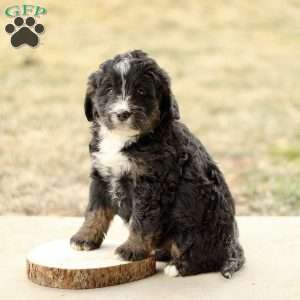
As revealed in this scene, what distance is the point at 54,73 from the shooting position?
1611 cm

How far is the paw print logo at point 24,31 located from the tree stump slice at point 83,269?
270 cm

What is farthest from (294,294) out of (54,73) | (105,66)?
(54,73)

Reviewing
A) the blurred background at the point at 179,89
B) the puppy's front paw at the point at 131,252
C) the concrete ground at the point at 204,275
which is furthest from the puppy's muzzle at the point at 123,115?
the blurred background at the point at 179,89

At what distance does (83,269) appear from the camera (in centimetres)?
534

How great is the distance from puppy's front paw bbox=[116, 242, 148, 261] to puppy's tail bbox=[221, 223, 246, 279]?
2.24 ft

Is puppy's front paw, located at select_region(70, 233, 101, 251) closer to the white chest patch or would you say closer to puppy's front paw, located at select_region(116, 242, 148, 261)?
puppy's front paw, located at select_region(116, 242, 148, 261)

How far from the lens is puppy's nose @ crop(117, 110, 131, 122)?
5059 millimetres

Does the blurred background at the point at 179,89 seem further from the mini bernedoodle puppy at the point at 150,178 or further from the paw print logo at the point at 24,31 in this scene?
the mini bernedoodle puppy at the point at 150,178

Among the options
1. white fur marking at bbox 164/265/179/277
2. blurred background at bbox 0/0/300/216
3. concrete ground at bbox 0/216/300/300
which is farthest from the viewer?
blurred background at bbox 0/0/300/216

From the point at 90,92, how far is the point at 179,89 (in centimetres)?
1036

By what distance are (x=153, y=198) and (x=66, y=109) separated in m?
9.54

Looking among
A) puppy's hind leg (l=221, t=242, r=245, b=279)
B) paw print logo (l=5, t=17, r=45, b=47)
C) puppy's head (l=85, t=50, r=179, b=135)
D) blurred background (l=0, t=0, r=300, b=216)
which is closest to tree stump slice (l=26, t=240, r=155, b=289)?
puppy's hind leg (l=221, t=242, r=245, b=279)

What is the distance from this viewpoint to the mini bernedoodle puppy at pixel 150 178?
521 centimetres

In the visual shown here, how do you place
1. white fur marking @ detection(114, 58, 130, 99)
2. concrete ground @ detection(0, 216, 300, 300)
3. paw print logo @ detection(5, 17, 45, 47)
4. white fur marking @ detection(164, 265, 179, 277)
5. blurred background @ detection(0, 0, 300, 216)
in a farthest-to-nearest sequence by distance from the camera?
blurred background @ detection(0, 0, 300, 216)
paw print logo @ detection(5, 17, 45, 47)
white fur marking @ detection(164, 265, 179, 277)
concrete ground @ detection(0, 216, 300, 300)
white fur marking @ detection(114, 58, 130, 99)
